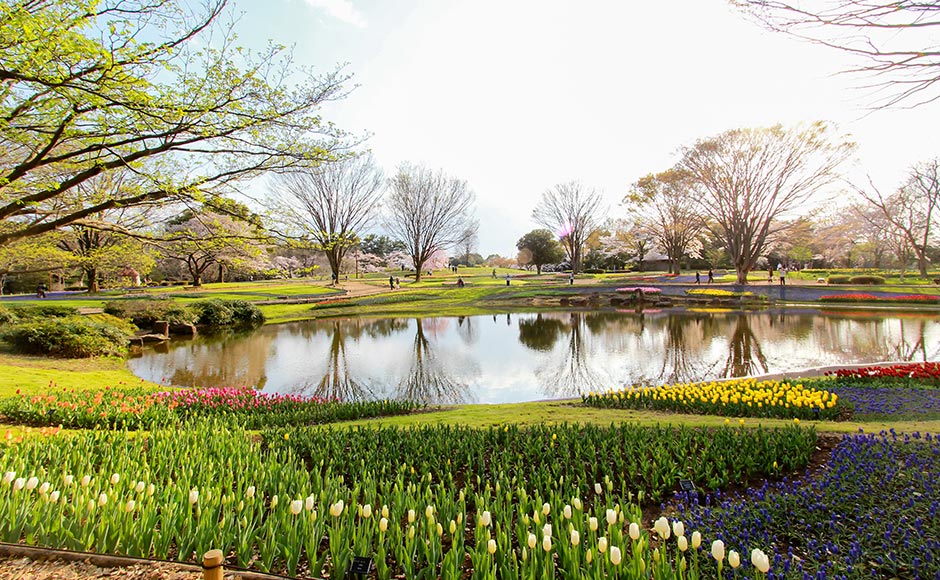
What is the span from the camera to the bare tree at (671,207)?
39156mm

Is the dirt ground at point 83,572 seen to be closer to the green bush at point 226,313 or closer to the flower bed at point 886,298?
the green bush at point 226,313

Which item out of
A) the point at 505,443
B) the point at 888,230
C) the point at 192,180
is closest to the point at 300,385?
the point at 192,180

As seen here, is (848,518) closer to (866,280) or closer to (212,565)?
(212,565)

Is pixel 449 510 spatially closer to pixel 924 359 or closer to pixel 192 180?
pixel 192 180

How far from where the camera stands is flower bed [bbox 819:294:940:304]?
25439 mm

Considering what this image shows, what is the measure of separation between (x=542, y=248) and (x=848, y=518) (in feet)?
215

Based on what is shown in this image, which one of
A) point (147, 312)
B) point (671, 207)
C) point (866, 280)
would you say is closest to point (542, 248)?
point (671, 207)

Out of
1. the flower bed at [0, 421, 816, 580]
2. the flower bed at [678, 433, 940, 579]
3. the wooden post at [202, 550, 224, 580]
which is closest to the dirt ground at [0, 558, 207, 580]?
the flower bed at [0, 421, 816, 580]

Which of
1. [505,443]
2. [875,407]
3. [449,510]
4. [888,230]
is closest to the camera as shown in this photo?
[449,510]

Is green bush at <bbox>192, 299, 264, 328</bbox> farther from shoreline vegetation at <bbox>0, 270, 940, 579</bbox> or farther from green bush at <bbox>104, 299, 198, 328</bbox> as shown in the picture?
shoreline vegetation at <bbox>0, 270, 940, 579</bbox>

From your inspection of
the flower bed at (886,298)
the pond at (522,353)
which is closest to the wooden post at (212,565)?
the pond at (522,353)

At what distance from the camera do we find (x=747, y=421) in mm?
6703

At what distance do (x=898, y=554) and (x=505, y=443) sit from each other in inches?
131

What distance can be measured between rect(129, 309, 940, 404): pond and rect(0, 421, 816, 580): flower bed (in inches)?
228
